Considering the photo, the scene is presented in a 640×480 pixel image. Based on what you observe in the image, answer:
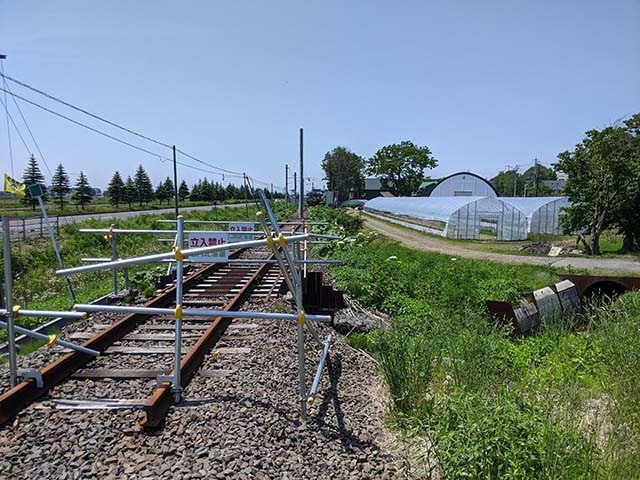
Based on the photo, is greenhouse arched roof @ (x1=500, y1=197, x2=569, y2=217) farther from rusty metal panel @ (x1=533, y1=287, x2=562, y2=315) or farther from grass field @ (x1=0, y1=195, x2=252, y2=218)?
grass field @ (x1=0, y1=195, x2=252, y2=218)

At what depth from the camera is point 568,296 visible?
11.3 meters

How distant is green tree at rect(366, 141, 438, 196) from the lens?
85.6 metres

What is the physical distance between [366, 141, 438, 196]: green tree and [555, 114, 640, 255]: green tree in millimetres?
62826

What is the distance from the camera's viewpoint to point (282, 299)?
8141mm

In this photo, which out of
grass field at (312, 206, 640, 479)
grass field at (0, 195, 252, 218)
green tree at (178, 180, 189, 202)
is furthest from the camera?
green tree at (178, 180, 189, 202)

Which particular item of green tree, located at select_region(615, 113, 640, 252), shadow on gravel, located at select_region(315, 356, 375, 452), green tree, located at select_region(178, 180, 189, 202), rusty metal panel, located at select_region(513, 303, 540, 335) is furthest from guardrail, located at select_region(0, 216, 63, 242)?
green tree, located at select_region(178, 180, 189, 202)

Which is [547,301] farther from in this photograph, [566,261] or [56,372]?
[56,372]

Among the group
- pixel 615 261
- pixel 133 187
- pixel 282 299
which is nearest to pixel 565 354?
pixel 282 299

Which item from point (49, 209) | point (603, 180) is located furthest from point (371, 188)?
point (603, 180)

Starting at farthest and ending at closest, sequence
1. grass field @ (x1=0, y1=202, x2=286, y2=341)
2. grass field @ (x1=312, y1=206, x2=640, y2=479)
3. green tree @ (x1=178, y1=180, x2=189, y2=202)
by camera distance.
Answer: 1. green tree @ (x1=178, y1=180, x2=189, y2=202)
2. grass field @ (x1=0, y1=202, x2=286, y2=341)
3. grass field @ (x1=312, y1=206, x2=640, y2=479)

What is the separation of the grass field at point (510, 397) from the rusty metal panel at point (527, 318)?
418 millimetres

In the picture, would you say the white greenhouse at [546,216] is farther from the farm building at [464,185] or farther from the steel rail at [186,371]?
the farm building at [464,185]

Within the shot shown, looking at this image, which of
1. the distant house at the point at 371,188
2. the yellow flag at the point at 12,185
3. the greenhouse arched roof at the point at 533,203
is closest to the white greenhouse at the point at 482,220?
the greenhouse arched roof at the point at 533,203

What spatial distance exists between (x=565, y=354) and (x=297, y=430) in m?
5.43
